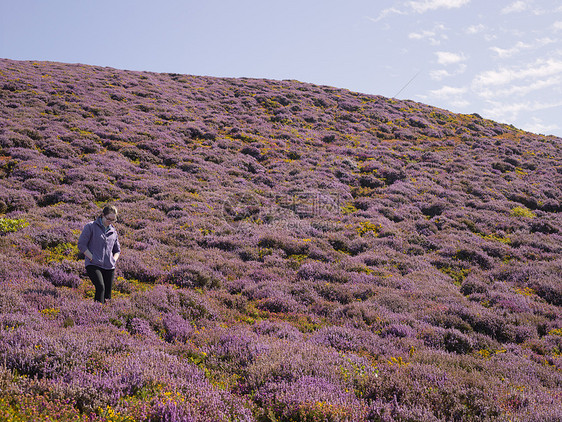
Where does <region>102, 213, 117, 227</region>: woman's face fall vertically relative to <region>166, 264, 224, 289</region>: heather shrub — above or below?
above

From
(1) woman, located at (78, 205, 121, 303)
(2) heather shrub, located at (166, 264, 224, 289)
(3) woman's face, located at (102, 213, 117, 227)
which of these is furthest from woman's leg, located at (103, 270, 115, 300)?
(2) heather shrub, located at (166, 264, 224, 289)

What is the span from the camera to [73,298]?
6473mm

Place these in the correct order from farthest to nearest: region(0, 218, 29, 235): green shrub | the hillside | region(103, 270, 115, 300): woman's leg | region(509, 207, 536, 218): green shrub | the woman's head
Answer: region(509, 207, 536, 218): green shrub, region(0, 218, 29, 235): green shrub, region(103, 270, 115, 300): woman's leg, the woman's head, the hillside

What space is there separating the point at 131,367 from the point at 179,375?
2.10 ft

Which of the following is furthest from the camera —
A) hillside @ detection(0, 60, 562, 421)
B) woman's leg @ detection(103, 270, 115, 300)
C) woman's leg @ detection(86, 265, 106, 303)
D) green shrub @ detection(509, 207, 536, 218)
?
green shrub @ detection(509, 207, 536, 218)

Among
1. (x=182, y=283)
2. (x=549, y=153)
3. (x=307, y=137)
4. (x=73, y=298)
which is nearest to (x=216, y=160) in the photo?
(x=307, y=137)

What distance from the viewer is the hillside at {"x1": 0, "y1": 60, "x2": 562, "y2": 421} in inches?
156

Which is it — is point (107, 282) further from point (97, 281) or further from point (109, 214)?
point (109, 214)

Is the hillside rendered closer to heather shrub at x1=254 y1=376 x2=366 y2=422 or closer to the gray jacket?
heather shrub at x1=254 y1=376 x2=366 y2=422

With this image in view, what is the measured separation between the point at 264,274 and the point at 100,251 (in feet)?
15.3

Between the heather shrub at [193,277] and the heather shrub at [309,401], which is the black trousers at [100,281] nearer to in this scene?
the heather shrub at [193,277]

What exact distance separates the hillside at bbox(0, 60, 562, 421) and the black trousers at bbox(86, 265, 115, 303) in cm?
37

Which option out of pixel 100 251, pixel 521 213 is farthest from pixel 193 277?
pixel 521 213

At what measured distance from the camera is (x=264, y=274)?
31.3 ft
